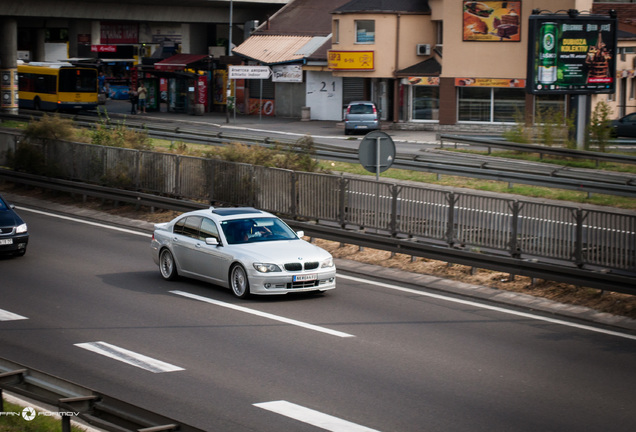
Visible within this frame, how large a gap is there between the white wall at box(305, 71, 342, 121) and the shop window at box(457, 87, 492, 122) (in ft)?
33.8

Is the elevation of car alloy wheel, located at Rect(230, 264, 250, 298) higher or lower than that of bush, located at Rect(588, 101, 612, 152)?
lower

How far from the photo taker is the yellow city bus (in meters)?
57.3

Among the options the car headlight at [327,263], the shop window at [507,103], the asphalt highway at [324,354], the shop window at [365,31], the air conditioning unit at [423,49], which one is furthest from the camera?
the shop window at [365,31]

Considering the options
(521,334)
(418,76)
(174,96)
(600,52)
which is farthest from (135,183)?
(174,96)

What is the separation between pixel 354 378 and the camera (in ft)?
35.4

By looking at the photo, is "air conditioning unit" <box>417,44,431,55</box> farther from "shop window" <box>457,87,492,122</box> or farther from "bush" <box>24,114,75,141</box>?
"bush" <box>24,114,75,141</box>

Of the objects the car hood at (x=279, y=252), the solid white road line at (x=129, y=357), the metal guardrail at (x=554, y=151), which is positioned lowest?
the solid white road line at (x=129, y=357)

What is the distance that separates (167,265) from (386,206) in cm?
443

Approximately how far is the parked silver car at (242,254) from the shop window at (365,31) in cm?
3791

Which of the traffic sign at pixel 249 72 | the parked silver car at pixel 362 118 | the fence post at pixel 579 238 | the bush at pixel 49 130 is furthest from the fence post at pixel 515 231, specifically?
the traffic sign at pixel 249 72

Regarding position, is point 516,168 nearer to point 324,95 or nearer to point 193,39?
point 324,95

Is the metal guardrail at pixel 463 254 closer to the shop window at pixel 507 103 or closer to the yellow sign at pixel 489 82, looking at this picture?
the yellow sign at pixel 489 82

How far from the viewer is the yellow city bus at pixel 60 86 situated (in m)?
57.3

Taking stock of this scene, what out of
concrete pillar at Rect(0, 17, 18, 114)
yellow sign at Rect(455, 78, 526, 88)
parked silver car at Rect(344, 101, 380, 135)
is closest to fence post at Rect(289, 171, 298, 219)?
parked silver car at Rect(344, 101, 380, 135)
